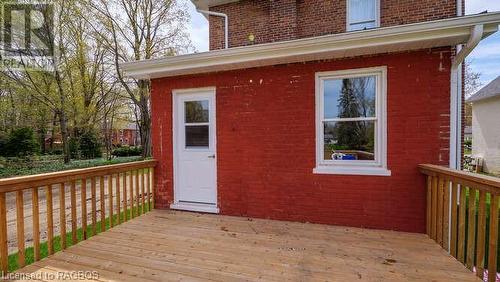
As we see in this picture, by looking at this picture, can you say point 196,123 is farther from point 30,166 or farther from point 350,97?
point 30,166

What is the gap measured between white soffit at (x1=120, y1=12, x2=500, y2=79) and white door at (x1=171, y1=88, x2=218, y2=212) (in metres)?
0.53

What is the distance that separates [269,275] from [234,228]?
4.66ft

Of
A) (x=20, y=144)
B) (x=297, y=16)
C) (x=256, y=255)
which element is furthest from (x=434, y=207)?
(x=20, y=144)

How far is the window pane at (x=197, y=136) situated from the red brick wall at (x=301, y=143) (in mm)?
323

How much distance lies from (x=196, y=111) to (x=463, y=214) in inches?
158

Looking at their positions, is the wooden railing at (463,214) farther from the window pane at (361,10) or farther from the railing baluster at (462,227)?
the window pane at (361,10)

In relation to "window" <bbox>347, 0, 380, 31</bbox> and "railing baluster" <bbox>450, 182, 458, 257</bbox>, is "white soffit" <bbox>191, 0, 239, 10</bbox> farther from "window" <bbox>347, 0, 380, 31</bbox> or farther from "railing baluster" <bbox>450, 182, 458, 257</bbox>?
"railing baluster" <bbox>450, 182, 458, 257</bbox>

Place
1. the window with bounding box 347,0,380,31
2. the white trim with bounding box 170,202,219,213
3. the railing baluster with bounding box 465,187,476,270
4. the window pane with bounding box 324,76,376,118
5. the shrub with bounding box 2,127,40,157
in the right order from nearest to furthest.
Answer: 1. the railing baluster with bounding box 465,187,476,270
2. the window pane with bounding box 324,76,376,118
3. the white trim with bounding box 170,202,219,213
4. the window with bounding box 347,0,380,31
5. the shrub with bounding box 2,127,40,157

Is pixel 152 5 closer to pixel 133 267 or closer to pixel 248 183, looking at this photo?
pixel 248 183

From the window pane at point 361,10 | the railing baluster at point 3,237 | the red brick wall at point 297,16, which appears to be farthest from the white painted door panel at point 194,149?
the window pane at point 361,10

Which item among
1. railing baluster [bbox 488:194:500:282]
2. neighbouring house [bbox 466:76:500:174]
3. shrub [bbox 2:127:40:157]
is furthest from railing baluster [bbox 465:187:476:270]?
shrub [bbox 2:127:40:157]

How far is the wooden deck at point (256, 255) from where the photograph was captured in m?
2.65

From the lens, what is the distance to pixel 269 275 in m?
2.64

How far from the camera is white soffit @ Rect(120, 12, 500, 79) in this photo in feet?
10.2
